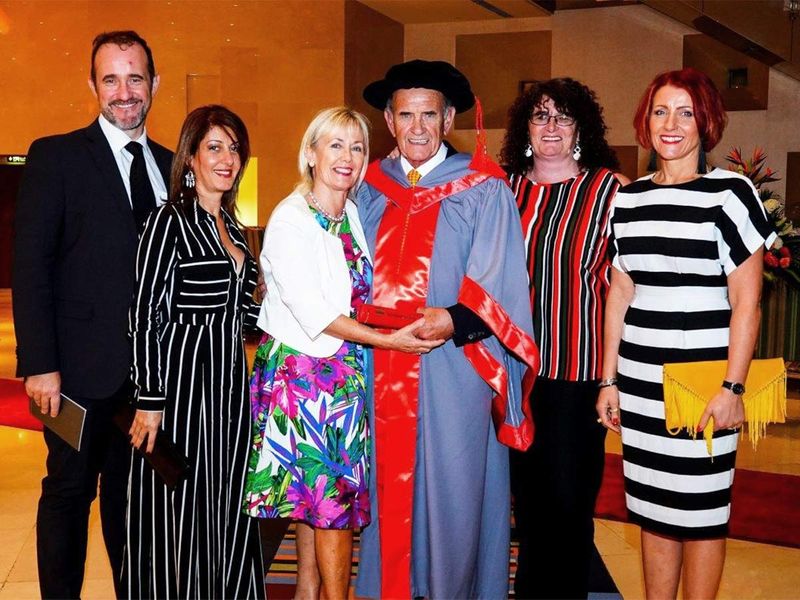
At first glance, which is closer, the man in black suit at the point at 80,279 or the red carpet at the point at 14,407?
the man in black suit at the point at 80,279

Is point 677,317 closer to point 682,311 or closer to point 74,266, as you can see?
point 682,311

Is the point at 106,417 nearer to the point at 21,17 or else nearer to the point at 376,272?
the point at 376,272

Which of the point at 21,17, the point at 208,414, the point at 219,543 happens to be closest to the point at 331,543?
the point at 219,543

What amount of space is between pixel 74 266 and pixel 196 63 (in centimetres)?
776

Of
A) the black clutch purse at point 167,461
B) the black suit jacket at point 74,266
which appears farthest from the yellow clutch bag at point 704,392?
the black suit jacket at point 74,266

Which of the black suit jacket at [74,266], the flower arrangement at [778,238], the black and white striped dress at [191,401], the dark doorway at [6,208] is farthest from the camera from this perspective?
the dark doorway at [6,208]

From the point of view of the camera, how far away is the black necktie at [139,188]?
2805mm

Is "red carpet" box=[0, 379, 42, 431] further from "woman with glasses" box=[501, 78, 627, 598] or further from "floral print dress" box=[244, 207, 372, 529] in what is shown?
"woman with glasses" box=[501, 78, 627, 598]

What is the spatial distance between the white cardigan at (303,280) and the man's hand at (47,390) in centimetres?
62

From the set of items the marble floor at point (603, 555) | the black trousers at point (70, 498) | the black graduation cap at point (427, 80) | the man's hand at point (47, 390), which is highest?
the black graduation cap at point (427, 80)

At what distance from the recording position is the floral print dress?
2670 millimetres

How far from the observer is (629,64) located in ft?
35.0

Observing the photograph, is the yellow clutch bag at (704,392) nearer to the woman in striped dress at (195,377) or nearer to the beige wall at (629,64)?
the woman in striped dress at (195,377)

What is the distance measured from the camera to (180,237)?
2.60 metres
